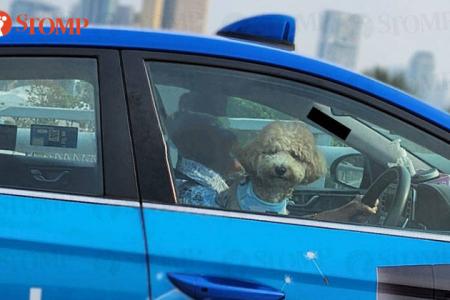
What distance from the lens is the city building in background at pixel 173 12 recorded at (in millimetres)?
20016

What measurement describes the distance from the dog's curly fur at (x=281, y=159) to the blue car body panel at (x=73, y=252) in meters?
0.40

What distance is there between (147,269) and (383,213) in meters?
0.71

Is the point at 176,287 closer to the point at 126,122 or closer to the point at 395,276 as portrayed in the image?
the point at 126,122

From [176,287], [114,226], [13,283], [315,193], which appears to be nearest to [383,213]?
[315,193]

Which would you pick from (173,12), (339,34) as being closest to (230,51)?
(339,34)

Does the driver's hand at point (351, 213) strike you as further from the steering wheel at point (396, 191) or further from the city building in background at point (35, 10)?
the city building in background at point (35, 10)

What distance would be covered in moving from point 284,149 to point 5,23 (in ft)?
3.17

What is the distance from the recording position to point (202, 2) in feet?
68.6

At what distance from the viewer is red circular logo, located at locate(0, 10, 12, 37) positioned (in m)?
1.80

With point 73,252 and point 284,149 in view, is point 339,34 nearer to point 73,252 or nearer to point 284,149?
point 284,149

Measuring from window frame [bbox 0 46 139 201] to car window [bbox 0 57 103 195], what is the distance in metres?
0.02

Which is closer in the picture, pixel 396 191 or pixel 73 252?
pixel 73 252

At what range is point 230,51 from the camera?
5.73 feet

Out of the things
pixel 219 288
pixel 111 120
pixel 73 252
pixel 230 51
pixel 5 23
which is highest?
pixel 5 23
